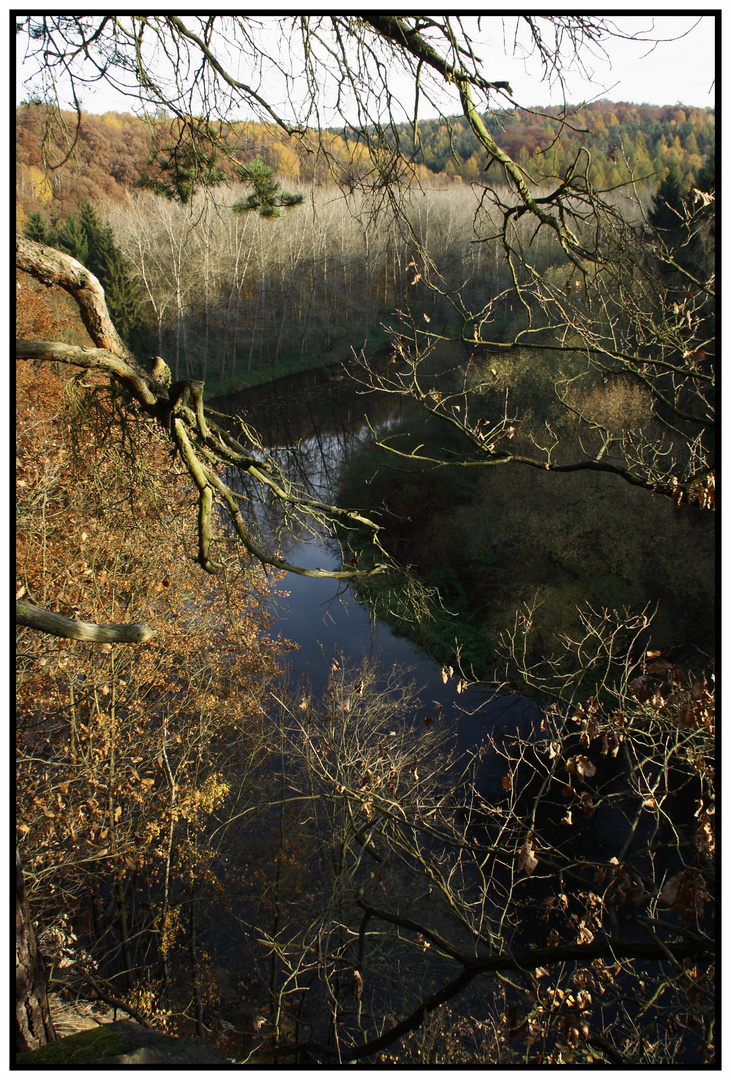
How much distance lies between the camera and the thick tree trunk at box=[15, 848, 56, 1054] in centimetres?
218

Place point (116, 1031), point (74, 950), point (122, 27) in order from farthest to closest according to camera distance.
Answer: point (74, 950) → point (122, 27) → point (116, 1031)

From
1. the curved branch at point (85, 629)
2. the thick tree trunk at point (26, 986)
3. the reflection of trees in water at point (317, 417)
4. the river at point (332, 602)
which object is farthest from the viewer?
the reflection of trees in water at point (317, 417)

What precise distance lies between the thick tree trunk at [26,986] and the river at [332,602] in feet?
7.71

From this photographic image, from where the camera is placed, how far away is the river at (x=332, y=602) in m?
11.6

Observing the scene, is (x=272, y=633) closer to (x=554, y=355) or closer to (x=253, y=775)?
(x=253, y=775)

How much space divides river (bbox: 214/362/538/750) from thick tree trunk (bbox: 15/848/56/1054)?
235 cm

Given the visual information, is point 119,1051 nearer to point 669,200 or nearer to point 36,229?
point 669,200

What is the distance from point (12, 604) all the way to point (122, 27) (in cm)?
250

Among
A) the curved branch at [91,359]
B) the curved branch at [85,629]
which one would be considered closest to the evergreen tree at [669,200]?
the curved branch at [91,359]

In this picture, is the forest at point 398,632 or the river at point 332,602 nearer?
the forest at point 398,632

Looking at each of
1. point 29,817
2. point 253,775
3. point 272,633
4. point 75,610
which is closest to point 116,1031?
point 29,817

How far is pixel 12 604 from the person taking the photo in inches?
81.3

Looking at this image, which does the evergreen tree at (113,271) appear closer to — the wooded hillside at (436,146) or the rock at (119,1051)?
the wooded hillside at (436,146)

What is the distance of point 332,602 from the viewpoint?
26.2ft
